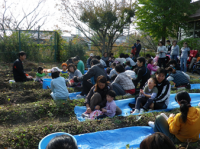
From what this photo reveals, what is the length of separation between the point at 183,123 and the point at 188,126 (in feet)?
0.29

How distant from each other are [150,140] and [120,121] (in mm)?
2364

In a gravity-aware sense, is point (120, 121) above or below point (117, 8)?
below

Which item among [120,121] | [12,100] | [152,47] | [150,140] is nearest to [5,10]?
[152,47]

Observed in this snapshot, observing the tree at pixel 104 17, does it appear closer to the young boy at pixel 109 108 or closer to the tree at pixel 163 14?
the tree at pixel 163 14

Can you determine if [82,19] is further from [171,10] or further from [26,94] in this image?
[26,94]

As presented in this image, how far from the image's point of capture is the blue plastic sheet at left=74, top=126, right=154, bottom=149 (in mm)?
3109

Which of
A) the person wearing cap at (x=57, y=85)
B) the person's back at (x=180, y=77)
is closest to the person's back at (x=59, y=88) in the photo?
the person wearing cap at (x=57, y=85)

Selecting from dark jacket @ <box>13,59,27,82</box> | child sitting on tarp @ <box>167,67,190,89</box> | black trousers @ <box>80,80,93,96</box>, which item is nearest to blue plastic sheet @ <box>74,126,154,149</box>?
black trousers @ <box>80,80,93,96</box>

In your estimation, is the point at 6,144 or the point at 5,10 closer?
the point at 6,144

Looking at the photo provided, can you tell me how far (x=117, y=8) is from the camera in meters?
15.0

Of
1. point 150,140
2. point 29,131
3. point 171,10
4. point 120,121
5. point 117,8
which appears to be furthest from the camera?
point 117,8

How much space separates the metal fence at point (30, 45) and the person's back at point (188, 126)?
11564mm

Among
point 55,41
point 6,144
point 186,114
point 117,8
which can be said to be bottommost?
point 6,144

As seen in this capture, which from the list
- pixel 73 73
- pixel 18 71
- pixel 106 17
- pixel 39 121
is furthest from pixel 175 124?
pixel 106 17
